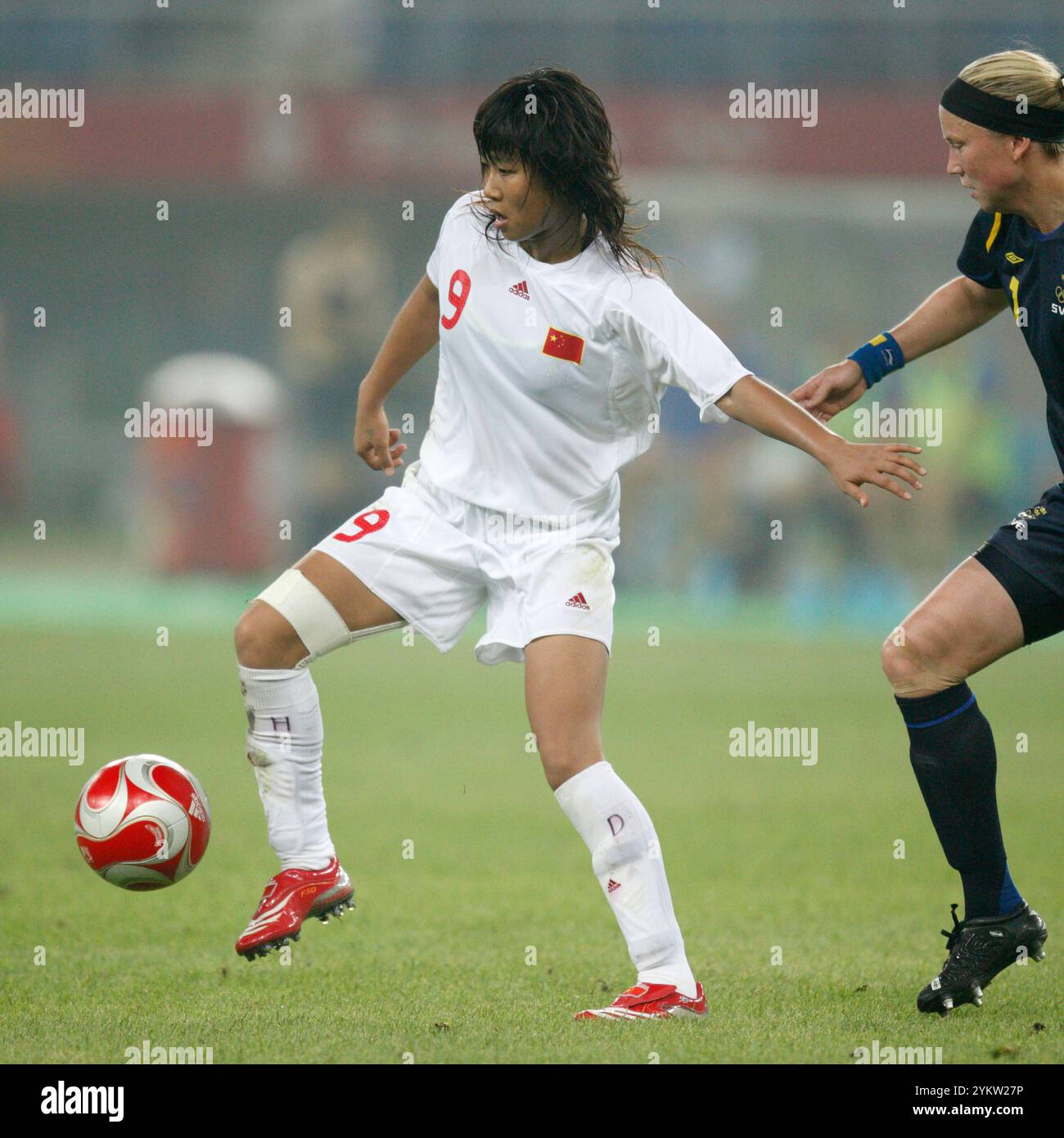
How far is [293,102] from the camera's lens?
2662 centimetres

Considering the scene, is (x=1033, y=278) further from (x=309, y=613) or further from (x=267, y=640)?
(x=267, y=640)

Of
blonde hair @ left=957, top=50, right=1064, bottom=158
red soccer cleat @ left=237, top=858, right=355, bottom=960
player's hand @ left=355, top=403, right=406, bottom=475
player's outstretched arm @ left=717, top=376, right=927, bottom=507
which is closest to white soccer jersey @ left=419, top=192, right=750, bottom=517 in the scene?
player's outstretched arm @ left=717, top=376, right=927, bottom=507

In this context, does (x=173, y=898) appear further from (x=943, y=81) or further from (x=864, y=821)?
(x=943, y=81)

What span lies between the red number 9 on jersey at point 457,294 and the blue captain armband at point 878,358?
1110mm

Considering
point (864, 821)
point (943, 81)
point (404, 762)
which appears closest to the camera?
point (864, 821)

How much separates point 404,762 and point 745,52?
69.2ft

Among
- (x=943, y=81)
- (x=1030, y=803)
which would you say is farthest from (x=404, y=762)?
(x=943, y=81)

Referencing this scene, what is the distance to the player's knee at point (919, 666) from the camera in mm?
4309

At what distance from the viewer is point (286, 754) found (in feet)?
14.8

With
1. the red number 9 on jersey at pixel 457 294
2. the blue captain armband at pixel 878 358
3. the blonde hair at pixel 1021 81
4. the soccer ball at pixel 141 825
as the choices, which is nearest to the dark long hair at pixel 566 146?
the red number 9 on jersey at pixel 457 294

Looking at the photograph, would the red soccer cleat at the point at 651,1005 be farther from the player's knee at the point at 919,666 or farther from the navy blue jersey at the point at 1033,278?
the navy blue jersey at the point at 1033,278

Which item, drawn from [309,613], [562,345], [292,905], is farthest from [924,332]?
[292,905]

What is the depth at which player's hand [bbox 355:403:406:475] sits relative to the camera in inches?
198

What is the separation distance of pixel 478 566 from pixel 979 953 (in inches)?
64.7
